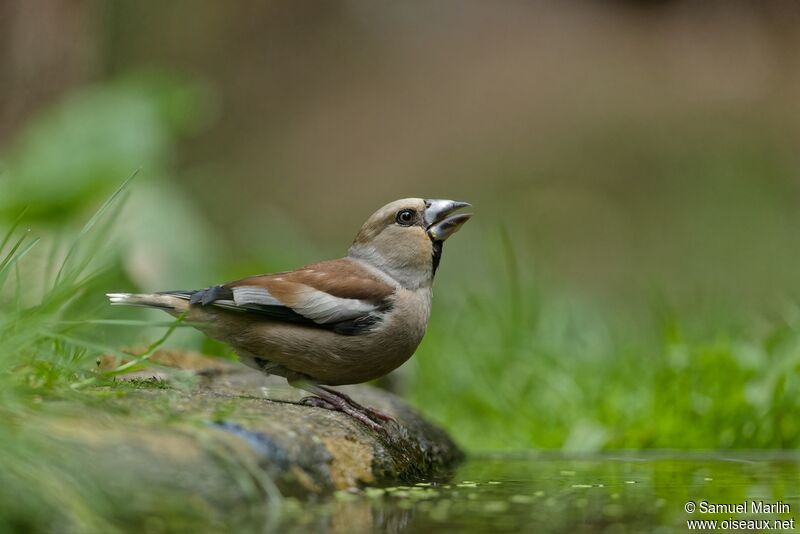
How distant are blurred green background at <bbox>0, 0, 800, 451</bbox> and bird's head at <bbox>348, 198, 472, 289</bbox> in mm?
1152

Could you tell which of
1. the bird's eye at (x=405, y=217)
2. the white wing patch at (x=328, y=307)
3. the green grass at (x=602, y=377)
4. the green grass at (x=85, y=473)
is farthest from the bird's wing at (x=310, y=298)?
the green grass at (x=602, y=377)

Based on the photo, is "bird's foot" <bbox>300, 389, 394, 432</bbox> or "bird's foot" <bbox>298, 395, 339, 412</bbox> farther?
"bird's foot" <bbox>298, 395, 339, 412</bbox>

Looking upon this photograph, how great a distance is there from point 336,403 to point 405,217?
0.98 m

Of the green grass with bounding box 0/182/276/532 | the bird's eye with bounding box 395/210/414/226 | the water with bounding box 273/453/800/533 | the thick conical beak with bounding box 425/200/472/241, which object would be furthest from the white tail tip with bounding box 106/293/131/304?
the water with bounding box 273/453/800/533

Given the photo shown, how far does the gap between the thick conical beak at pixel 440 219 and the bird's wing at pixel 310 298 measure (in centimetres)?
43

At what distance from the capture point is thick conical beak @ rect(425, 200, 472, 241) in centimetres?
454

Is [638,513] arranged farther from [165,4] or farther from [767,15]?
[165,4]

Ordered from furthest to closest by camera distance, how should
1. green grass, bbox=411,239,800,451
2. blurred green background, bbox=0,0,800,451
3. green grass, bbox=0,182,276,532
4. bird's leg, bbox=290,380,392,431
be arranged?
blurred green background, bbox=0,0,800,451 → green grass, bbox=411,239,800,451 → bird's leg, bbox=290,380,392,431 → green grass, bbox=0,182,276,532

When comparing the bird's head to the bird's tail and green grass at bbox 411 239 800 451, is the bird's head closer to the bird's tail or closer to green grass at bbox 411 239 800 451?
the bird's tail

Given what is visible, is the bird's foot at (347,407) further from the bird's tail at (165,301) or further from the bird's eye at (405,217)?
the bird's eye at (405,217)

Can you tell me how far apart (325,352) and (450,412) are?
2.57 metres

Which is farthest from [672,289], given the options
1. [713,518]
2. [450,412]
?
[713,518]

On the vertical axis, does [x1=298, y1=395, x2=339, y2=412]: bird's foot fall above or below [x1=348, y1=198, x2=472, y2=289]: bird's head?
below

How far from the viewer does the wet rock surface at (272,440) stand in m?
2.84
